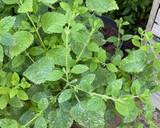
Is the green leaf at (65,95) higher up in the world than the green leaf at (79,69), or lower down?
lower down

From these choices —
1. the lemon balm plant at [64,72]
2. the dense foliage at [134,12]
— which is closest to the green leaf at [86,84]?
the lemon balm plant at [64,72]

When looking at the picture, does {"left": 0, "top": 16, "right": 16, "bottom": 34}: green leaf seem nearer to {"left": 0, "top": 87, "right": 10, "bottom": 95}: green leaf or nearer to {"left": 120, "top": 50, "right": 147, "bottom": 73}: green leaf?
{"left": 0, "top": 87, "right": 10, "bottom": 95}: green leaf

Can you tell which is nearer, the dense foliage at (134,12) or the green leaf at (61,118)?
the green leaf at (61,118)

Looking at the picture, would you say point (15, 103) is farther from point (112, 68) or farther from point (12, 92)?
point (112, 68)

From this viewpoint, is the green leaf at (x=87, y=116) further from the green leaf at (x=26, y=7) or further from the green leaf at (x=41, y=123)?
the green leaf at (x=26, y=7)

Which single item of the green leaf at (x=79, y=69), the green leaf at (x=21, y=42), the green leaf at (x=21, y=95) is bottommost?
the green leaf at (x=21, y=95)

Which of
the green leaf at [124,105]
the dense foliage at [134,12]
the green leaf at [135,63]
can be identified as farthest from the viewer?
the dense foliage at [134,12]

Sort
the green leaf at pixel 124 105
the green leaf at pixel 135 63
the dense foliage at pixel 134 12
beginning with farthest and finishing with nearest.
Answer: the dense foliage at pixel 134 12 → the green leaf at pixel 135 63 → the green leaf at pixel 124 105

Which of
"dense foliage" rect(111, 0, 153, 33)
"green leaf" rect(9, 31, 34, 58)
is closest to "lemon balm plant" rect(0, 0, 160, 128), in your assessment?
"green leaf" rect(9, 31, 34, 58)
